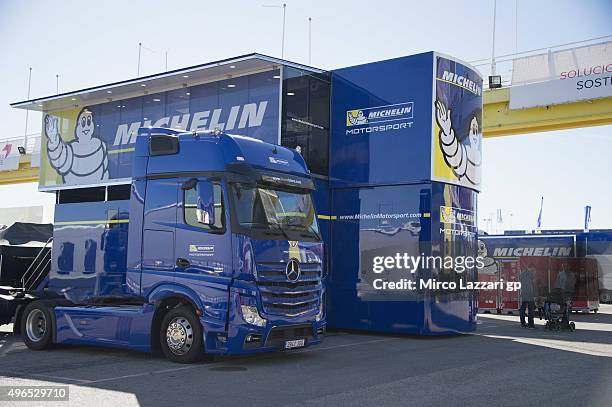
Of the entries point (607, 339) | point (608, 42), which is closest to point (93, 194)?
point (607, 339)

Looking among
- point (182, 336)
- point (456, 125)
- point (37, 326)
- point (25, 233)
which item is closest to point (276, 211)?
point (182, 336)

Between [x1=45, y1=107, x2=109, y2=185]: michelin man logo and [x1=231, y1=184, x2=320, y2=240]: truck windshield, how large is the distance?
22.8 feet

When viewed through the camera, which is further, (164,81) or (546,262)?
(546,262)

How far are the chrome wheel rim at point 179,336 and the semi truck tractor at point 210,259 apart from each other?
Result: 2cm

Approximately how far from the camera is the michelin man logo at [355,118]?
53.3 feet

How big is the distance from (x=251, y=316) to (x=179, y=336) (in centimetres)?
131

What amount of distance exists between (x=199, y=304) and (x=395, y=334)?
6.61 m

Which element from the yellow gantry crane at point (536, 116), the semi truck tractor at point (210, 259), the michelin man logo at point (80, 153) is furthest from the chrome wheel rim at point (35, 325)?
the yellow gantry crane at point (536, 116)

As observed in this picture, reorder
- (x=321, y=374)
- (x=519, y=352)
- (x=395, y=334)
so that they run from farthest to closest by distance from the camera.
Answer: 1. (x=395, y=334)
2. (x=519, y=352)
3. (x=321, y=374)

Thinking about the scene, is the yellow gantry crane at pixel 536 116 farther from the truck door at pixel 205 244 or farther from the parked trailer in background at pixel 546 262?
the truck door at pixel 205 244

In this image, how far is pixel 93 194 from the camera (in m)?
16.3

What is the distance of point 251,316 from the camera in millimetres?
10305

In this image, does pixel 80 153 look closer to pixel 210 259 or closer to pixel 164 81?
pixel 164 81

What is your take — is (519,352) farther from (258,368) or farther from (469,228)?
(258,368)
